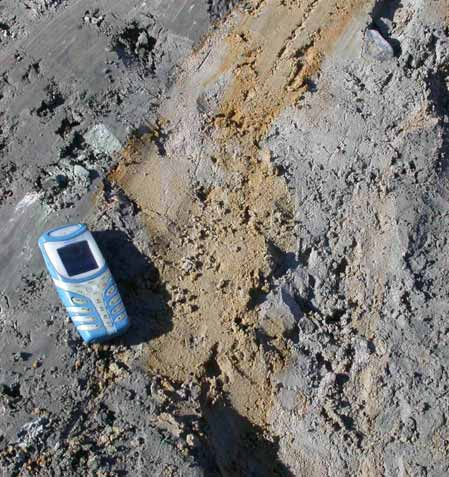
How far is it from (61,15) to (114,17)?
53 cm

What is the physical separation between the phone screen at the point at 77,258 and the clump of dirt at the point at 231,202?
629mm

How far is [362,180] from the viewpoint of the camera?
791cm

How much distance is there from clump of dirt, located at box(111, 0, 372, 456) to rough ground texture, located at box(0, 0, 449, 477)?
0.06 feet

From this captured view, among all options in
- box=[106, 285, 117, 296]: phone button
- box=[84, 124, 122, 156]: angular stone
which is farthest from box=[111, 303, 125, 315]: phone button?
box=[84, 124, 122, 156]: angular stone

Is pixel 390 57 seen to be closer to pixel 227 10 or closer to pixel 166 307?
pixel 227 10

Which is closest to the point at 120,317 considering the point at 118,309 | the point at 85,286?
the point at 118,309

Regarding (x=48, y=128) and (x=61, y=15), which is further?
(x=61, y=15)

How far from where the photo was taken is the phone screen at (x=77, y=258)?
23.1ft

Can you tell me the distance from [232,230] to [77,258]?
4.58 feet

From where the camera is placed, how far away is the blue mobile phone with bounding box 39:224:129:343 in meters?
6.95

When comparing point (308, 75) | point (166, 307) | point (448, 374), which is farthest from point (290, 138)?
point (448, 374)

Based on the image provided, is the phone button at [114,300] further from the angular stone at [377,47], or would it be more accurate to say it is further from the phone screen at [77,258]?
the angular stone at [377,47]

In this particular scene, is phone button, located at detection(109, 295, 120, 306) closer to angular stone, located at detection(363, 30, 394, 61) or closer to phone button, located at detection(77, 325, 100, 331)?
phone button, located at detection(77, 325, 100, 331)

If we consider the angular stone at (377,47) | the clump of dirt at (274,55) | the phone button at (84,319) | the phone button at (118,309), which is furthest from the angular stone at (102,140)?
the angular stone at (377,47)
